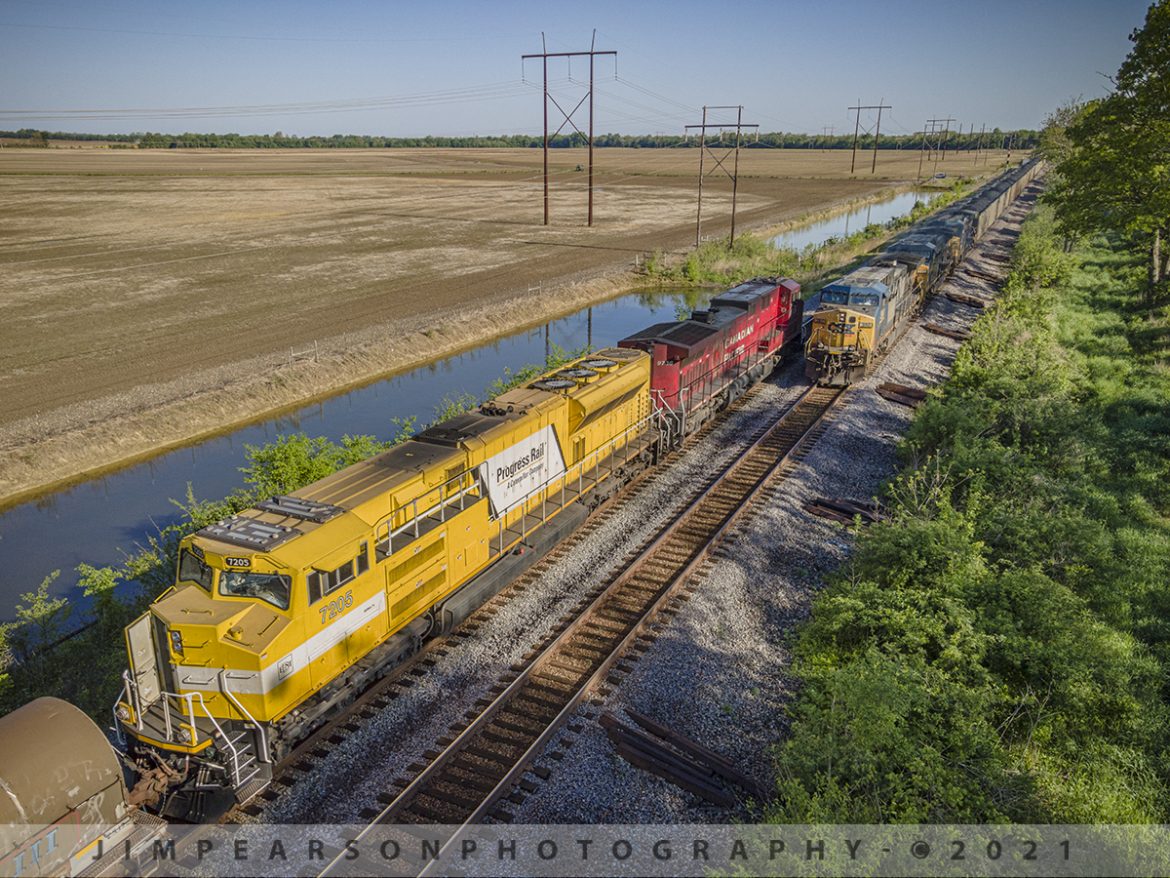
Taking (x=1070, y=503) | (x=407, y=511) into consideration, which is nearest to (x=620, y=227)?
(x=1070, y=503)

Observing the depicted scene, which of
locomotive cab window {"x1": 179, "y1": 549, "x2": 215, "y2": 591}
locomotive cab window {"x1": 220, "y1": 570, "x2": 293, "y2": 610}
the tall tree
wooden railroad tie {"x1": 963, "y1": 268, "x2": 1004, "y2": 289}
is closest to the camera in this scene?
locomotive cab window {"x1": 220, "y1": 570, "x2": 293, "y2": 610}

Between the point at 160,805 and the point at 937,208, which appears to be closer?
the point at 160,805

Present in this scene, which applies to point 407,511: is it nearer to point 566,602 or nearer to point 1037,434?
point 566,602

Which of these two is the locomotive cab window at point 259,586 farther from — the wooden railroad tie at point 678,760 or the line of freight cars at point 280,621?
the wooden railroad tie at point 678,760

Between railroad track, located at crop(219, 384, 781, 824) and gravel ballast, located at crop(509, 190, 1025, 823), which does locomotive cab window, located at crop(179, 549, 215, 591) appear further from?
gravel ballast, located at crop(509, 190, 1025, 823)

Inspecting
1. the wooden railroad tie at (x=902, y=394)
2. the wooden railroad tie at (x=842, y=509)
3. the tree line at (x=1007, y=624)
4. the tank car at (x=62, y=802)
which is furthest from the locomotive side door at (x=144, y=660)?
the wooden railroad tie at (x=902, y=394)

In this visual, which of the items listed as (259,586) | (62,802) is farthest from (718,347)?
(62,802)

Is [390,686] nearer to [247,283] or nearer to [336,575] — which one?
[336,575]

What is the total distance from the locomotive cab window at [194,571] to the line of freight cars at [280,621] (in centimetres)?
3

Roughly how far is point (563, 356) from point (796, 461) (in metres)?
9.31

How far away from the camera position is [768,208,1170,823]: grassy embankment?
9.38 metres

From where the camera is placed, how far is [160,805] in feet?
33.0

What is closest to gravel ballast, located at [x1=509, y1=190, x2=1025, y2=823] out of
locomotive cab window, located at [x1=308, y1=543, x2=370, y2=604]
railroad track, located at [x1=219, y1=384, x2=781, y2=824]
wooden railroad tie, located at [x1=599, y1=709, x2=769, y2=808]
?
wooden railroad tie, located at [x1=599, y1=709, x2=769, y2=808]

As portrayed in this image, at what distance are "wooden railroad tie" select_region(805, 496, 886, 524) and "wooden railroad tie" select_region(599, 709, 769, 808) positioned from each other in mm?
9169
